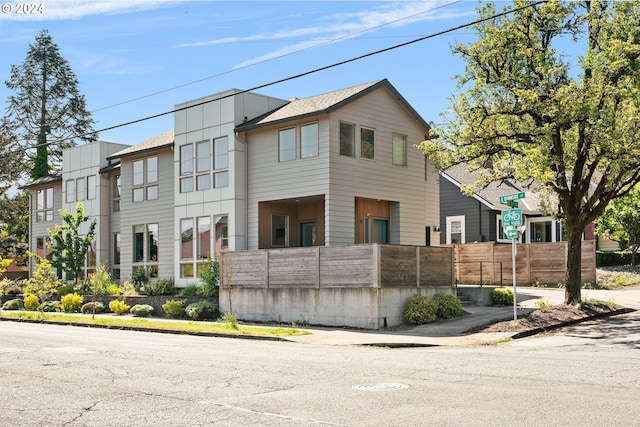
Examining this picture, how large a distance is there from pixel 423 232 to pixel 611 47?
12617mm

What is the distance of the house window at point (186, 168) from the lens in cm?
3133

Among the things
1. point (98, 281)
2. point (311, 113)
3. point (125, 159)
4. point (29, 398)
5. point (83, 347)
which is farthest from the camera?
point (125, 159)

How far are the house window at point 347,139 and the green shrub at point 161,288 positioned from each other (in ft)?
32.3

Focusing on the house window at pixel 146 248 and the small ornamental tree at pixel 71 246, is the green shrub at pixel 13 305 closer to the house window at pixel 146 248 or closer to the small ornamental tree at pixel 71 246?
the small ornamental tree at pixel 71 246

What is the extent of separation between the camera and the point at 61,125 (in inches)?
2741

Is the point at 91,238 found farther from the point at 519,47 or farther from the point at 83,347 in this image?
the point at 519,47

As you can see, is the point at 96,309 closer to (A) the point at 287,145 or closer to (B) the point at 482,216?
(A) the point at 287,145

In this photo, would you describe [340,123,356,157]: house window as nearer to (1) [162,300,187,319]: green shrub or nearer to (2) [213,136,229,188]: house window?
(2) [213,136,229,188]: house window

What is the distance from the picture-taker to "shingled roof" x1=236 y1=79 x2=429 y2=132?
26.8 meters

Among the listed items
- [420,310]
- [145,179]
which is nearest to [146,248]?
[145,179]

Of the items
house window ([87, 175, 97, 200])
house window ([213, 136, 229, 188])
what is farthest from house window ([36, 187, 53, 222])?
house window ([213, 136, 229, 188])

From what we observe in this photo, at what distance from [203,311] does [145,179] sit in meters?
10.9

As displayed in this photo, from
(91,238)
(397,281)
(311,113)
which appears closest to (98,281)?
(91,238)

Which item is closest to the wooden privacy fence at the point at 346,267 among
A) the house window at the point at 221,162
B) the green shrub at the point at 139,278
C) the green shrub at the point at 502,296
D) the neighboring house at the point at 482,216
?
the green shrub at the point at 502,296
